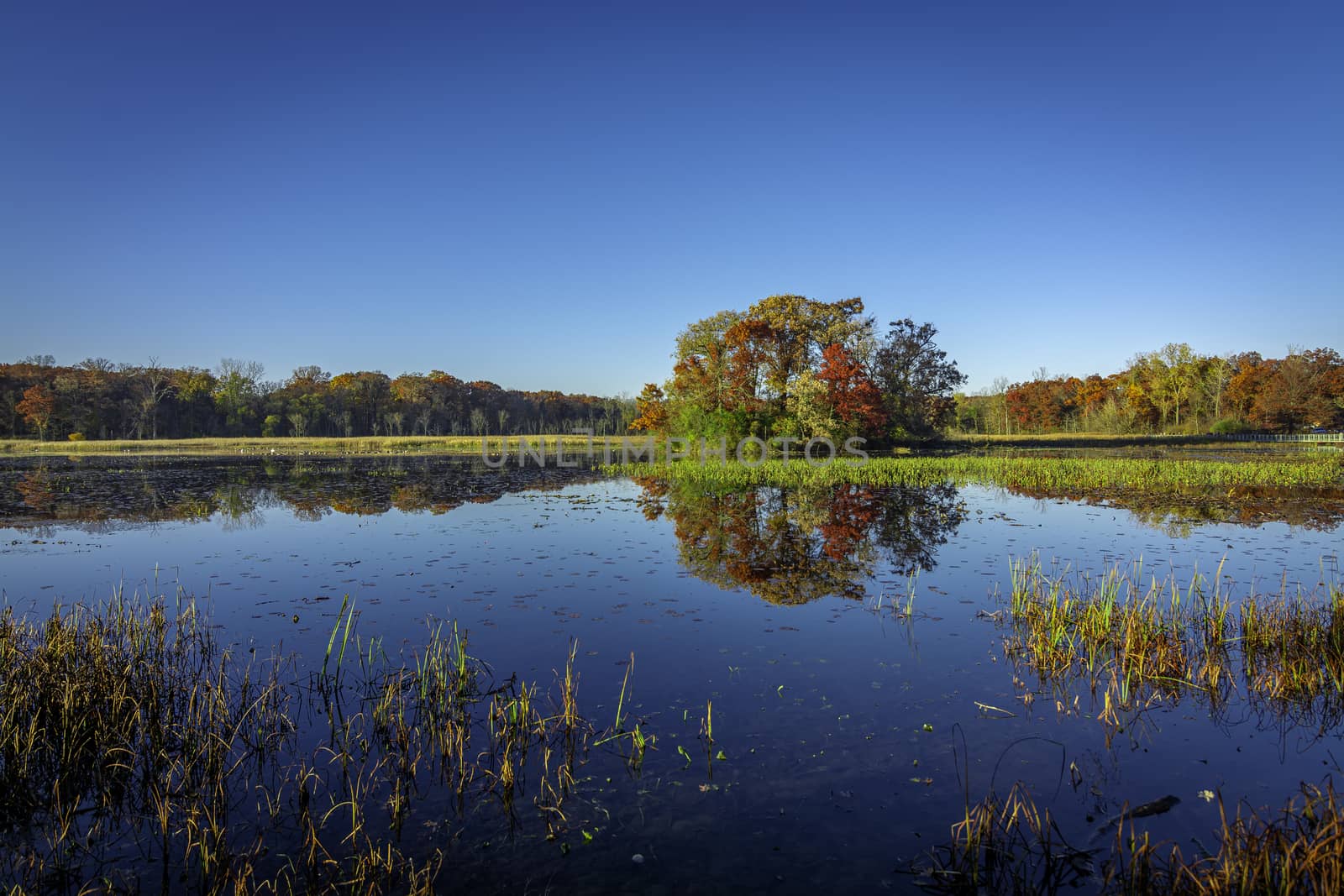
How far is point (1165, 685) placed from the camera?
7.33 meters

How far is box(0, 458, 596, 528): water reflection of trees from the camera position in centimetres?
2155

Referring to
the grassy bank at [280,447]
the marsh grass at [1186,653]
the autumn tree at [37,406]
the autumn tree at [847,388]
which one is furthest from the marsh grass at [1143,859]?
the autumn tree at [37,406]

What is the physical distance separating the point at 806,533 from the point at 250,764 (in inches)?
545

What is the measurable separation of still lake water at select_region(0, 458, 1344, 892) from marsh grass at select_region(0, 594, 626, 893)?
366mm

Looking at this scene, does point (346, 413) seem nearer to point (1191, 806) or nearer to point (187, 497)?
point (187, 497)

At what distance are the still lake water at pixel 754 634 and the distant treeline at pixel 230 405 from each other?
255ft

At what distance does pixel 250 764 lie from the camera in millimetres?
5867

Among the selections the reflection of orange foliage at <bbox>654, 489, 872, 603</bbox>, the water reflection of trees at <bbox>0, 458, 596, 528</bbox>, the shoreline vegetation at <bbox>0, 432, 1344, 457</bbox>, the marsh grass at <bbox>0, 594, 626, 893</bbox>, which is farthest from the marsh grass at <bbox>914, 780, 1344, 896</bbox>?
the shoreline vegetation at <bbox>0, 432, 1344, 457</bbox>

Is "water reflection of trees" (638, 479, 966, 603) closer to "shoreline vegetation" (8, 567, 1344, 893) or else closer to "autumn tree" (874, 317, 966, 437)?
"shoreline vegetation" (8, 567, 1344, 893)

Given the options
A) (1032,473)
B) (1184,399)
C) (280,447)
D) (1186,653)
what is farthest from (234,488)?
(1184,399)

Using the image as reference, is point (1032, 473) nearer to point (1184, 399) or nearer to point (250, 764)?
point (250, 764)

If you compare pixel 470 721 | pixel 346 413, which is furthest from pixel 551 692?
pixel 346 413

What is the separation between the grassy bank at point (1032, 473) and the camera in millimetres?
27562

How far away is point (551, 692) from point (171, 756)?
3.39m
